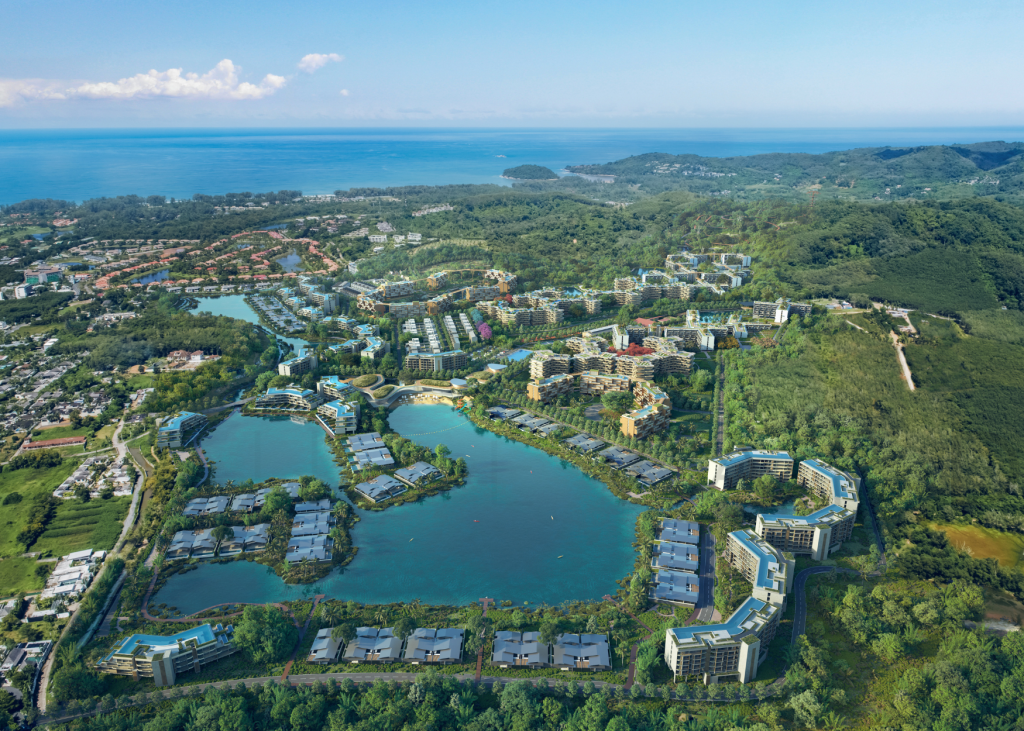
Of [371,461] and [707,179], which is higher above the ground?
[707,179]

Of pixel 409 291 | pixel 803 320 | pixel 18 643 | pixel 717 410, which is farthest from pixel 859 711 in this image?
pixel 409 291

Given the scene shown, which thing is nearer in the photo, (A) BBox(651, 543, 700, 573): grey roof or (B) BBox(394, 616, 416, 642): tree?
(B) BBox(394, 616, 416, 642): tree

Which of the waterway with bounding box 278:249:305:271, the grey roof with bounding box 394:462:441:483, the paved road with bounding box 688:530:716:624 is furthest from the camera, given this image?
the waterway with bounding box 278:249:305:271

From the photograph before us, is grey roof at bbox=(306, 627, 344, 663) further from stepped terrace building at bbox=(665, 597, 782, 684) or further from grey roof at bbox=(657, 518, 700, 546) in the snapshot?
grey roof at bbox=(657, 518, 700, 546)

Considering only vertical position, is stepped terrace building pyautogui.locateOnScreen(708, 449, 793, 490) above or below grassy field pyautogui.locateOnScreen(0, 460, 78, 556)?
above

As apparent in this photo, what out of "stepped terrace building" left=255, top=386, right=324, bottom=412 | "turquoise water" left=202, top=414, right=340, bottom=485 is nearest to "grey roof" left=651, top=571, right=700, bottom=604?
"turquoise water" left=202, top=414, right=340, bottom=485

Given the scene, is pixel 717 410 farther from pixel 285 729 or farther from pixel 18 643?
pixel 18 643

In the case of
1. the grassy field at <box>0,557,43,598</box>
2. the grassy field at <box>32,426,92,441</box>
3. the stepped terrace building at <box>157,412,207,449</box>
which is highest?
the stepped terrace building at <box>157,412,207,449</box>
